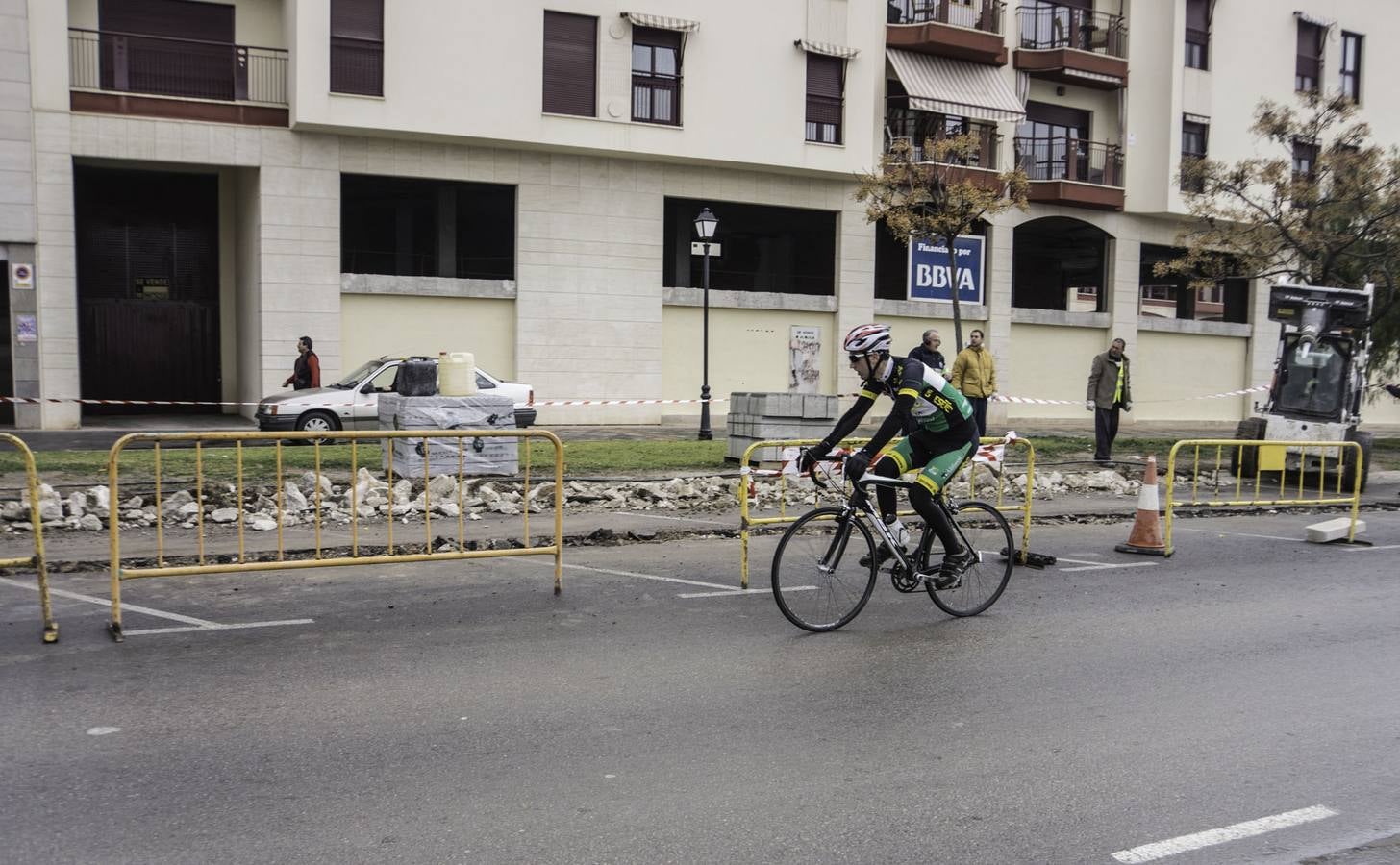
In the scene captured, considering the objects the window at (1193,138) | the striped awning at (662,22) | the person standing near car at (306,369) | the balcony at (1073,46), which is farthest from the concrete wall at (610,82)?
the window at (1193,138)

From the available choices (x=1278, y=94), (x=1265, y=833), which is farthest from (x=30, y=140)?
(x=1278, y=94)

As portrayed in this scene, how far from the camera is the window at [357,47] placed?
22500 millimetres

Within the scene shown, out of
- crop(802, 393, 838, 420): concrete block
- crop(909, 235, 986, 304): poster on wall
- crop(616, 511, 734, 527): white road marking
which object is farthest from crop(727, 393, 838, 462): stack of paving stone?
crop(909, 235, 986, 304): poster on wall

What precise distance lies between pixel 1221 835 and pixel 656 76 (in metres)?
23.2

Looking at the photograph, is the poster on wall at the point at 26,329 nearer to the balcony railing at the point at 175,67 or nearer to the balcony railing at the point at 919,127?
the balcony railing at the point at 175,67

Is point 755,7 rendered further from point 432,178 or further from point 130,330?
point 130,330

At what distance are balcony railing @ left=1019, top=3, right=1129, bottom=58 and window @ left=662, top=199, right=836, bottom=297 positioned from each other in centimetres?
778

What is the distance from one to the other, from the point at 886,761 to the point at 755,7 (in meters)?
23.5

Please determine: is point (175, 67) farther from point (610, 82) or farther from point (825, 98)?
point (825, 98)

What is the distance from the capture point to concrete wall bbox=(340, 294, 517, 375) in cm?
2366

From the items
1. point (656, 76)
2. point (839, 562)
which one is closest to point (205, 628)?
point (839, 562)

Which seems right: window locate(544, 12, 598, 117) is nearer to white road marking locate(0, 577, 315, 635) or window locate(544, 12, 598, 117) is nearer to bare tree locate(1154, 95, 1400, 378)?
bare tree locate(1154, 95, 1400, 378)

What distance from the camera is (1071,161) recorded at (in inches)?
1207

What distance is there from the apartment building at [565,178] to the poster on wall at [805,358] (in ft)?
0.53
